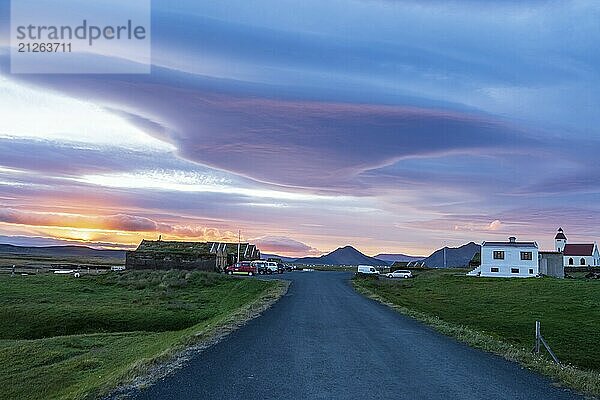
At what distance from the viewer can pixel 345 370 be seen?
12.6 meters

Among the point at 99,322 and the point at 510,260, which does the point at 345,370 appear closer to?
the point at 99,322

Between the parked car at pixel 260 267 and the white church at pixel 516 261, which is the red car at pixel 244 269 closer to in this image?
the parked car at pixel 260 267

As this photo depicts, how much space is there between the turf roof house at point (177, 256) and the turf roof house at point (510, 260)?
109 ft

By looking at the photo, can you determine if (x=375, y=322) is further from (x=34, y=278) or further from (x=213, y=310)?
(x=34, y=278)

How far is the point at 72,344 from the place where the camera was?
24.0 meters

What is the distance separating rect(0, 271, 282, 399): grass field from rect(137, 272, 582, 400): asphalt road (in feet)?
4.45

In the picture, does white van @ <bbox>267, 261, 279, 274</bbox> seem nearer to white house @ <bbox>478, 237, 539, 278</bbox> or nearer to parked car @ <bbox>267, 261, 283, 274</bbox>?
parked car @ <bbox>267, 261, 283, 274</bbox>

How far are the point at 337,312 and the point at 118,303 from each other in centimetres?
1881

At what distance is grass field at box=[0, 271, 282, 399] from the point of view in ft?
56.4

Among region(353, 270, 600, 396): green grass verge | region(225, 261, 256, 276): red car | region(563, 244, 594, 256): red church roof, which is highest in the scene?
region(563, 244, 594, 256): red church roof

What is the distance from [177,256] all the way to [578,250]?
252 feet

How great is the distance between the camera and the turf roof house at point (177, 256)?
229ft

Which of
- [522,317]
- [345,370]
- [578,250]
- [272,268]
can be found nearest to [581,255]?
[578,250]

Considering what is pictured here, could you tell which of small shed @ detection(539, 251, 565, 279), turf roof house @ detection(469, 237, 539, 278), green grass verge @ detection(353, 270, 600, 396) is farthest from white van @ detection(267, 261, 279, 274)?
small shed @ detection(539, 251, 565, 279)
